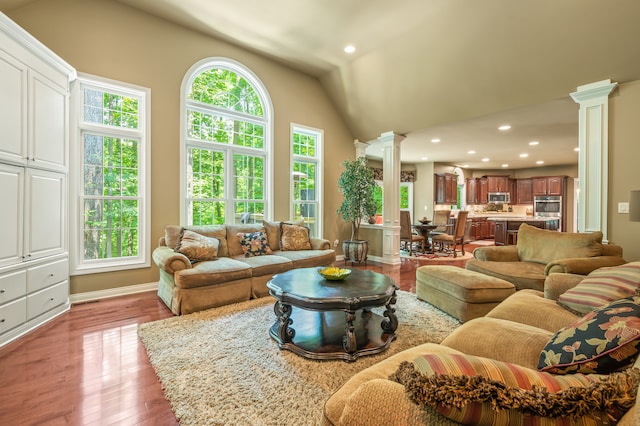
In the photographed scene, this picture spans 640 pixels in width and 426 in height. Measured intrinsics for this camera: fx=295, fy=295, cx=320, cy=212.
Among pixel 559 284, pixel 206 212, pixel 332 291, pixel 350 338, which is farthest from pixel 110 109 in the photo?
pixel 559 284

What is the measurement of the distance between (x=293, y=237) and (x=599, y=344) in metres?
3.90

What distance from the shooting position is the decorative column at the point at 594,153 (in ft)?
11.7

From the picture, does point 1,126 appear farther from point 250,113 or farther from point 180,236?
point 250,113

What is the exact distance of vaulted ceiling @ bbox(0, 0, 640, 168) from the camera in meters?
3.28

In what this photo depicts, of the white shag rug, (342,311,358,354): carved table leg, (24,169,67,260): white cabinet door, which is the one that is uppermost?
(24,169,67,260): white cabinet door

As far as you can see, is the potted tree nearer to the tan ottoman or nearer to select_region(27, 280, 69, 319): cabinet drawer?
the tan ottoman

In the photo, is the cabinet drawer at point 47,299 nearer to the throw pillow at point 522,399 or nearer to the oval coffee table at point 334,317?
the oval coffee table at point 334,317

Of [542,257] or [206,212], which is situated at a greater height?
[206,212]

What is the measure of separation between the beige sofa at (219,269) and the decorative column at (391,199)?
1943 mm

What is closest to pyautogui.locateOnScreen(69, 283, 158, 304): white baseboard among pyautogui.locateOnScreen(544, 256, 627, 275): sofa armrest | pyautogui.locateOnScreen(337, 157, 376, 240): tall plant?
pyautogui.locateOnScreen(337, 157, 376, 240): tall plant

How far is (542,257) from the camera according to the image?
3.47 meters

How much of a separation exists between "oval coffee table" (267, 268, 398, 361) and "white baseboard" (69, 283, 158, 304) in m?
2.27

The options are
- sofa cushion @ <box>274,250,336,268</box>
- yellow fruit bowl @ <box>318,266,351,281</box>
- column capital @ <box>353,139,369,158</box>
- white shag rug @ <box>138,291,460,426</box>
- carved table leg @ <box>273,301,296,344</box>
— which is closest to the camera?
white shag rug @ <box>138,291,460,426</box>

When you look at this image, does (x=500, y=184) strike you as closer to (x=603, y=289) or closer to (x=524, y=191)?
(x=524, y=191)
